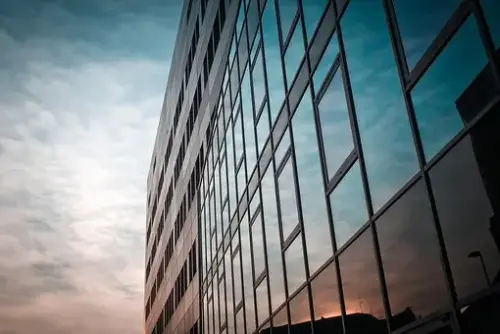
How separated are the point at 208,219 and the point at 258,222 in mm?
10092

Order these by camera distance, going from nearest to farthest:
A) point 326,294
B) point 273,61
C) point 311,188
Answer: point 326,294 → point 311,188 → point 273,61

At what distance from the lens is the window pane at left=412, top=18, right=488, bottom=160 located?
21.7 feet

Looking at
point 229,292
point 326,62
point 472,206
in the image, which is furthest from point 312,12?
point 229,292

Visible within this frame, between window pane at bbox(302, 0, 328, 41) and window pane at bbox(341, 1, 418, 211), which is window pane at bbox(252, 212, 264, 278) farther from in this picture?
window pane at bbox(341, 1, 418, 211)

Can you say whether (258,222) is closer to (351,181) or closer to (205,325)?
(351,181)

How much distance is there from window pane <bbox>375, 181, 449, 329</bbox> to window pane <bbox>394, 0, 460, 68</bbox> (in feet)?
6.68

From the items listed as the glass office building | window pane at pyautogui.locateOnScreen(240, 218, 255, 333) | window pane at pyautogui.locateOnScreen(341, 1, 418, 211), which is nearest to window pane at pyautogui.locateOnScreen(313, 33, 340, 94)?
the glass office building

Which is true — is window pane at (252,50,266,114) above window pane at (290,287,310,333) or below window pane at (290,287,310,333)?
above

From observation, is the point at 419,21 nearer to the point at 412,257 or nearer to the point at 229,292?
the point at 412,257

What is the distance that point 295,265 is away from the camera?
13.4 m

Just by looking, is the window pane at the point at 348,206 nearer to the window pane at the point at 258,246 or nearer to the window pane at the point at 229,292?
the window pane at the point at 258,246

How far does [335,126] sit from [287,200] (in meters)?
3.74

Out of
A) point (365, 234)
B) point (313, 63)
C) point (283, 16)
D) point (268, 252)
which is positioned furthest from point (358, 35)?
point (268, 252)

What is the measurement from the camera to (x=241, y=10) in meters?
21.3
